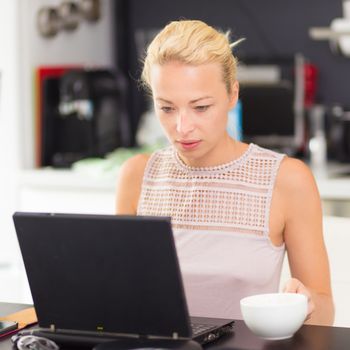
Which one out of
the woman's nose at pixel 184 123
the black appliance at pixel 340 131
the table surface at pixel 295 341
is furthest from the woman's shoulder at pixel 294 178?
the black appliance at pixel 340 131

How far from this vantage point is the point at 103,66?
14.6 feet

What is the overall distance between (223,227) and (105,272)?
637 mm

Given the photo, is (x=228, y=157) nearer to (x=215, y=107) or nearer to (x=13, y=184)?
(x=215, y=107)

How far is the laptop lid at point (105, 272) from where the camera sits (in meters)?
1.42

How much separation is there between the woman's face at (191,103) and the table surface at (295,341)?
0.43 metres

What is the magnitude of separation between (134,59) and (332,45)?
101 centimetres

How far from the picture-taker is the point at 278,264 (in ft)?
6.77

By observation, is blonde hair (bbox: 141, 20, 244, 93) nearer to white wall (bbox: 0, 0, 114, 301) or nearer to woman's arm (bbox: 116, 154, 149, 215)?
woman's arm (bbox: 116, 154, 149, 215)

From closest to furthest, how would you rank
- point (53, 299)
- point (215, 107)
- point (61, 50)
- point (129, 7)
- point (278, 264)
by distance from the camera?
1. point (53, 299)
2. point (215, 107)
3. point (278, 264)
4. point (61, 50)
5. point (129, 7)

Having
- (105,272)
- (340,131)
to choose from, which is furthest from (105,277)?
(340,131)

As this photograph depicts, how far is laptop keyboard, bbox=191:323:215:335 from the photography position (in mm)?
1544

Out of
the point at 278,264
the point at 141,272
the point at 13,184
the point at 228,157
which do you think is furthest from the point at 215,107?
the point at 13,184

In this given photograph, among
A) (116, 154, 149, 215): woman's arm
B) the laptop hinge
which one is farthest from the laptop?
(116, 154, 149, 215): woman's arm

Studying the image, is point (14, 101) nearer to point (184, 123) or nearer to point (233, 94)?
point (233, 94)
